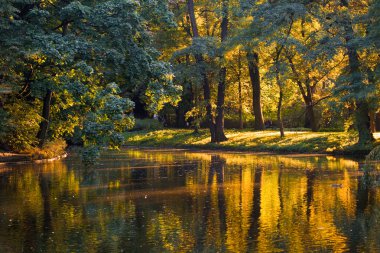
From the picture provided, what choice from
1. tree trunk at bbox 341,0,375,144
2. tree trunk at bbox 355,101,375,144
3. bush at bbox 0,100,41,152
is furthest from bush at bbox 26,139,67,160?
tree trunk at bbox 355,101,375,144

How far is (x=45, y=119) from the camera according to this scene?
116ft

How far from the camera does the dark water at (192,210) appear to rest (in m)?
13.9

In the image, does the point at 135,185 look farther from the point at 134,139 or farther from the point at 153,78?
the point at 134,139

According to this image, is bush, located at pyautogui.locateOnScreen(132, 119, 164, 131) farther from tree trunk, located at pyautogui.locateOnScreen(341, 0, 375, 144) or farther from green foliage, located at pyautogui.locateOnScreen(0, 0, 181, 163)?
green foliage, located at pyautogui.locateOnScreen(0, 0, 181, 163)

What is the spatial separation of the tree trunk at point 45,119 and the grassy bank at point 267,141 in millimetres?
15139

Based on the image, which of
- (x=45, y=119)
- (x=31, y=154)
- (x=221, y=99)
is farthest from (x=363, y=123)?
(x=31, y=154)

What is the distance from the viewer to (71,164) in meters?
36.3

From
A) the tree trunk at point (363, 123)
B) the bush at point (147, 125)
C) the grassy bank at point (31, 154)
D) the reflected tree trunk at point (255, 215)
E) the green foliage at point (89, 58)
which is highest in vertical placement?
the green foliage at point (89, 58)

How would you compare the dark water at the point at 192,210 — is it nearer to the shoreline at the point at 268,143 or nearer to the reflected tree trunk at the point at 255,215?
the reflected tree trunk at the point at 255,215

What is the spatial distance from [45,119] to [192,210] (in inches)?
741

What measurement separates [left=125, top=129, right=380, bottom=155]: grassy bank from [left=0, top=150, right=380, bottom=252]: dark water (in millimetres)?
10369

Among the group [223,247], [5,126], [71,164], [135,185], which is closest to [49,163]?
[71,164]

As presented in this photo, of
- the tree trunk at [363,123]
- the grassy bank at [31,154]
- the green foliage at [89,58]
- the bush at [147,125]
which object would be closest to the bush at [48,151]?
the grassy bank at [31,154]

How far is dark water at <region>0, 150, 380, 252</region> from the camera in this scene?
13898 millimetres
